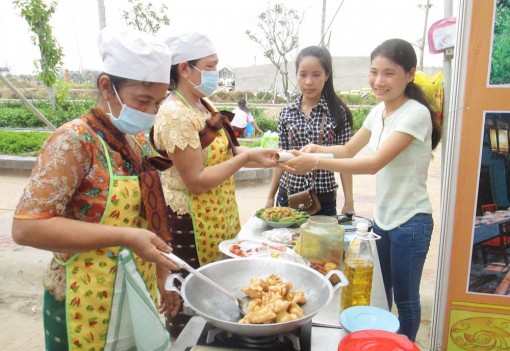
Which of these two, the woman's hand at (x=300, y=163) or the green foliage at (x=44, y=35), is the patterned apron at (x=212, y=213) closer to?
the woman's hand at (x=300, y=163)

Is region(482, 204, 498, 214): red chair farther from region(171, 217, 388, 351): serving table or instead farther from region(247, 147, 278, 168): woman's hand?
region(247, 147, 278, 168): woman's hand

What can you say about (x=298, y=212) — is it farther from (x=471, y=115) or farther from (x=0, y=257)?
(x=0, y=257)

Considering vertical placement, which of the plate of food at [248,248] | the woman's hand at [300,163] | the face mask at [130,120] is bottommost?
the plate of food at [248,248]

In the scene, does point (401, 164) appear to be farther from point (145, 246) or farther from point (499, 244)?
point (145, 246)

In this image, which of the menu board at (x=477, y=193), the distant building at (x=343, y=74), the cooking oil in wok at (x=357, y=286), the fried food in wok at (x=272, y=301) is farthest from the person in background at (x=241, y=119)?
the distant building at (x=343, y=74)

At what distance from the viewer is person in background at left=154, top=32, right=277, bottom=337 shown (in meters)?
1.87

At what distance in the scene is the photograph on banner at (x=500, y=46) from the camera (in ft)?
4.77

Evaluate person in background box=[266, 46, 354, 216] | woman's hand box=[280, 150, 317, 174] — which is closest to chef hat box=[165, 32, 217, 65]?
woman's hand box=[280, 150, 317, 174]

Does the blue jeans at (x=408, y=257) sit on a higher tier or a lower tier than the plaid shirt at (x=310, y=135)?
lower

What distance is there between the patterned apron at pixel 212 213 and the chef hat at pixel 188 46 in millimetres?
414

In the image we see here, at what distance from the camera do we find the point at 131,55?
1330 mm

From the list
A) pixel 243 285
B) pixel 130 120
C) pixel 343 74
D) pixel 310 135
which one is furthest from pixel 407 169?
pixel 343 74

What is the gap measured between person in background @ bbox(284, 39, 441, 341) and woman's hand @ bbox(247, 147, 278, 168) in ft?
0.31

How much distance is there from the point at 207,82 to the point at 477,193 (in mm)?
1366
